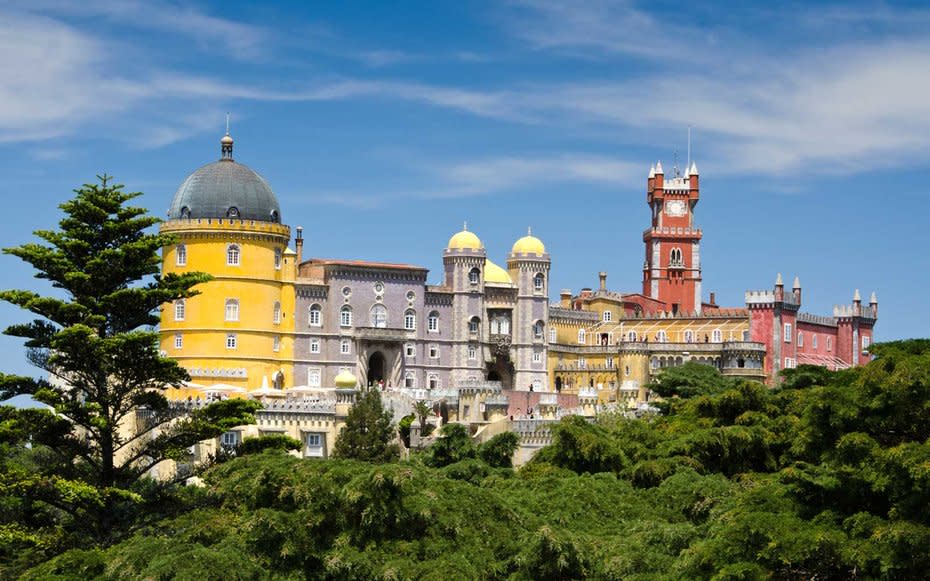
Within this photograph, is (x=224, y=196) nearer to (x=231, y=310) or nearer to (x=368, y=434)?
(x=231, y=310)

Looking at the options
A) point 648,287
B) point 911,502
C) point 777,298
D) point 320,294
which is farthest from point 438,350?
point 911,502

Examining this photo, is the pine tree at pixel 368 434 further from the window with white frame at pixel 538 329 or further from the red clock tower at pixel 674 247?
the red clock tower at pixel 674 247

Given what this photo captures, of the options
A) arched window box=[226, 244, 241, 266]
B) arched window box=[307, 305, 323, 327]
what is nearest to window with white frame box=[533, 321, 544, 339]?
arched window box=[307, 305, 323, 327]

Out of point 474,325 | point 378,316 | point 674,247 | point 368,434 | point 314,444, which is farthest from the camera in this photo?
point 674,247

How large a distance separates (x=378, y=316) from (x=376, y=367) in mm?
2961

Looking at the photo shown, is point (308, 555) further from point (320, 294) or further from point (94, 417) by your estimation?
point (320, 294)

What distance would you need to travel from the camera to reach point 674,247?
11650 centimetres

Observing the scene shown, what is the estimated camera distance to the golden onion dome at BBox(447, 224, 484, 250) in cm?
9350

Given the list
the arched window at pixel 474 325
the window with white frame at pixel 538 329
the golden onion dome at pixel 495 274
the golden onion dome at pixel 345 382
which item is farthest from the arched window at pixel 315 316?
the window with white frame at pixel 538 329

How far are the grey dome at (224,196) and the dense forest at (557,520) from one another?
131 ft

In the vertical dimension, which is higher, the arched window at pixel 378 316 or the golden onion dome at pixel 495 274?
the golden onion dome at pixel 495 274

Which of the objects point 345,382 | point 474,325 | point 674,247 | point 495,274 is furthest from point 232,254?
point 674,247

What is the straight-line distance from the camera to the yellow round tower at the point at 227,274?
82.8m

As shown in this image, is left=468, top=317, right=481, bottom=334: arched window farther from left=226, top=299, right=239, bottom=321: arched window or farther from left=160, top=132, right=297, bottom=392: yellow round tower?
left=226, top=299, right=239, bottom=321: arched window
